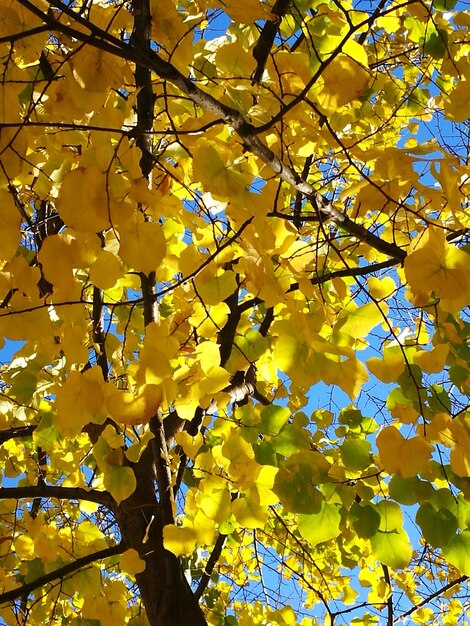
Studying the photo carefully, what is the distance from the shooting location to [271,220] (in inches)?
48.1

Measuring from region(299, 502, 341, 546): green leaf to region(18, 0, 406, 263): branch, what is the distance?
0.62 meters

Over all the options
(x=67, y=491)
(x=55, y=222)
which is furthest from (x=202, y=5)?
(x=55, y=222)

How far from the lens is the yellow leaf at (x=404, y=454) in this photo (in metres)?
1.11

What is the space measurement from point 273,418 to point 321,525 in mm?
287

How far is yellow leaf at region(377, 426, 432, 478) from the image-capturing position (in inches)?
43.9

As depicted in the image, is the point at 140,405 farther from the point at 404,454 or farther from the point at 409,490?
the point at 409,490

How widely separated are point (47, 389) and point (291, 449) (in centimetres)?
87

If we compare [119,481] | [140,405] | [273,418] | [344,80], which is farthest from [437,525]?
[344,80]

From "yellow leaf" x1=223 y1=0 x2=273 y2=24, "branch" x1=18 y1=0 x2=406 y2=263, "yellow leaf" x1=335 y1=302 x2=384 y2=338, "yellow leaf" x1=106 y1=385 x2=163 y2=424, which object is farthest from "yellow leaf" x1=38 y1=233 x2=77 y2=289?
"yellow leaf" x1=335 y1=302 x2=384 y2=338

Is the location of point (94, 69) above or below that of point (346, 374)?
above

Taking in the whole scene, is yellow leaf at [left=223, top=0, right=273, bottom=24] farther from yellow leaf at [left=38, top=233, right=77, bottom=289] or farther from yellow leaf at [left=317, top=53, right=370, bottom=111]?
yellow leaf at [left=38, top=233, right=77, bottom=289]

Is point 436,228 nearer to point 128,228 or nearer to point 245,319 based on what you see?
point 128,228

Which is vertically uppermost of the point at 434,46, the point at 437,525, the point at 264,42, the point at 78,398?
the point at 264,42

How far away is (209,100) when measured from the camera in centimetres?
92
